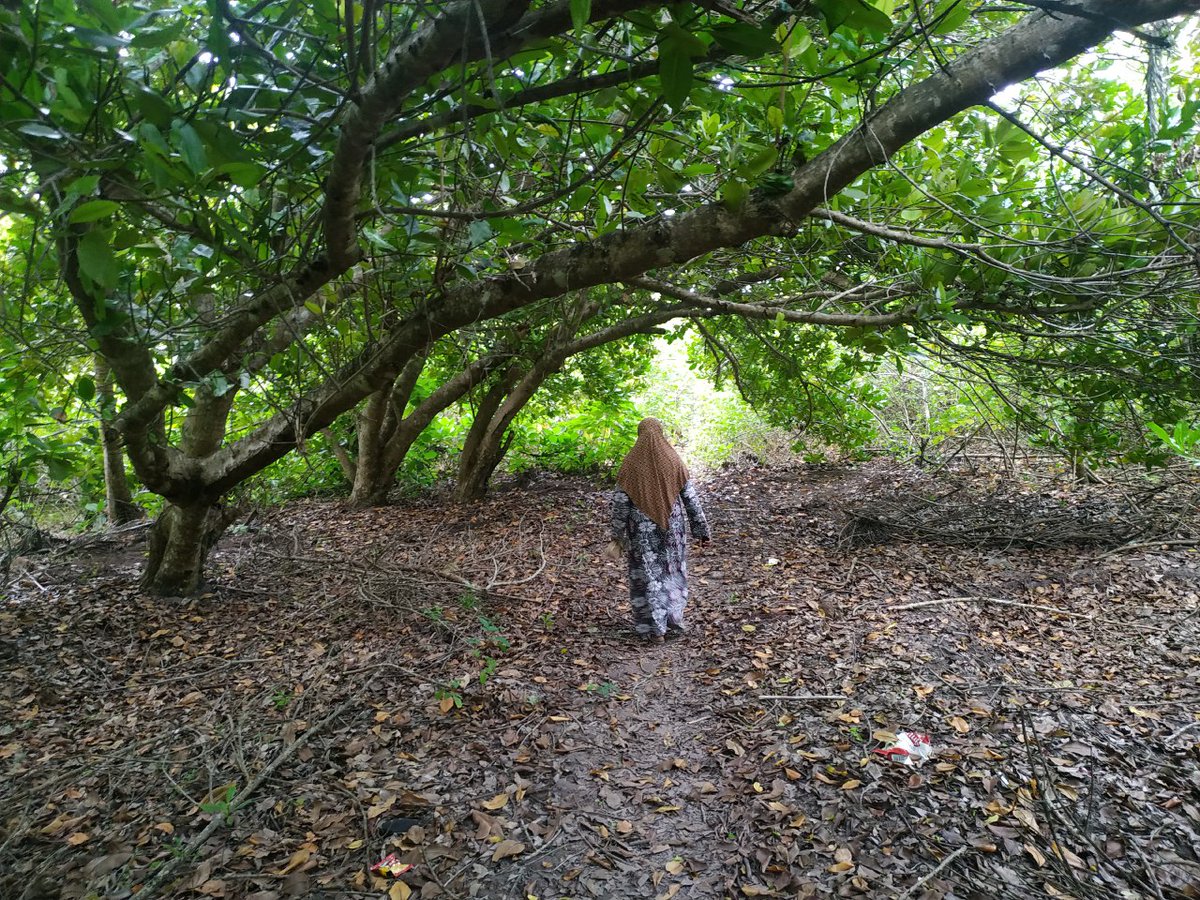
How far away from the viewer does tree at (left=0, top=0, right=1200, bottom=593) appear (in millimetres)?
1597

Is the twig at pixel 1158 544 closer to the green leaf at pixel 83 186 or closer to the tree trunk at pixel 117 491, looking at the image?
the green leaf at pixel 83 186

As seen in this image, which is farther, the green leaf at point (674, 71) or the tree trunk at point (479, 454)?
the tree trunk at point (479, 454)

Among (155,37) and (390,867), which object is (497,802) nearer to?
(390,867)

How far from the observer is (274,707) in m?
3.93

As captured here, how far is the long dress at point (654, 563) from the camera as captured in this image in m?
5.14

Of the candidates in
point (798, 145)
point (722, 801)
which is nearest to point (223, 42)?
point (798, 145)

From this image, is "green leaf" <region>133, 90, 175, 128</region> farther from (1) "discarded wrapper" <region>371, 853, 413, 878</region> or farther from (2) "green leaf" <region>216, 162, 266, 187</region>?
(1) "discarded wrapper" <region>371, 853, 413, 878</region>

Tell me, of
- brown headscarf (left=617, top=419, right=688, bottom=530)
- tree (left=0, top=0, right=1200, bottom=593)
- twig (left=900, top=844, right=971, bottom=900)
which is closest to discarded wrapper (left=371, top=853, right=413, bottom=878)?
twig (left=900, top=844, right=971, bottom=900)

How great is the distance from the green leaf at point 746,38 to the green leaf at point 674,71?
0.36ft

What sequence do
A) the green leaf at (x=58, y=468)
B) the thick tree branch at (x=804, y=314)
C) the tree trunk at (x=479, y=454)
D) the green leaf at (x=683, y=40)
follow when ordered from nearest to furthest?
the green leaf at (x=683, y=40) < the green leaf at (x=58, y=468) < the thick tree branch at (x=804, y=314) < the tree trunk at (x=479, y=454)

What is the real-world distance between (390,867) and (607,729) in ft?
4.88

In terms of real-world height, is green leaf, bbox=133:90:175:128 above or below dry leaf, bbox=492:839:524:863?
above

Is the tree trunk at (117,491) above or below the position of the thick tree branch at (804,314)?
below

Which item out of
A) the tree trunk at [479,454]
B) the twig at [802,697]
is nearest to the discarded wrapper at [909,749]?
the twig at [802,697]
